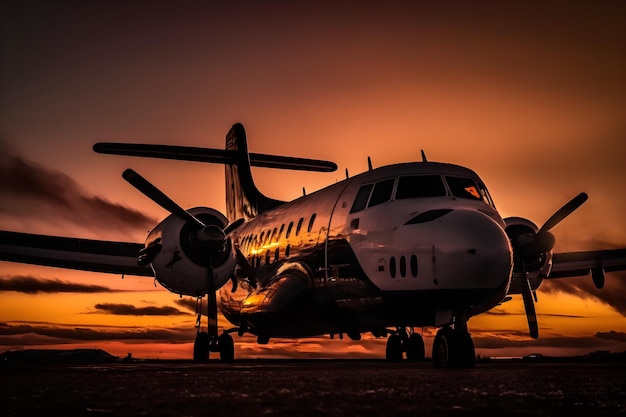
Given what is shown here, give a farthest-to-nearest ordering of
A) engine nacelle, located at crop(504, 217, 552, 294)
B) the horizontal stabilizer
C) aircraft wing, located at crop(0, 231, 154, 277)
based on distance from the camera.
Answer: the horizontal stabilizer → aircraft wing, located at crop(0, 231, 154, 277) → engine nacelle, located at crop(504, 217, 552, 294)

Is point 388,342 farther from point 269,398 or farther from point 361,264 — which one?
point 269,398

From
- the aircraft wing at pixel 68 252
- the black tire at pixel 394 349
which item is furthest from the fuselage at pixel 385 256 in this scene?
the aircraft wing at pixel 68 252

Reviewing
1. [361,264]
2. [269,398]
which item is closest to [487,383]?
[269,398]

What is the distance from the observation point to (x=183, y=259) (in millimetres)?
19672

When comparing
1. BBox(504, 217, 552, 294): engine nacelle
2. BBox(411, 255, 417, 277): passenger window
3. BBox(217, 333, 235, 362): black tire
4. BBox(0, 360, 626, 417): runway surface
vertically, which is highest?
BBox(504, 217, 552, 294): engine nacelle

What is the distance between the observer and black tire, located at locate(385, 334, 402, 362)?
2098 cm

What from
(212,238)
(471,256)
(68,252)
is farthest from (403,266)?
(68,252)

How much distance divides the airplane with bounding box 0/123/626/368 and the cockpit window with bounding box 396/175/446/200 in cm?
3

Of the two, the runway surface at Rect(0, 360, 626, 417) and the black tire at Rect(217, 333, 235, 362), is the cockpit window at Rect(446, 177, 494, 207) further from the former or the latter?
the black tire at Rect(217, 333, 235, 362)

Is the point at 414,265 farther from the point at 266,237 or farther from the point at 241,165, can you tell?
the point at 241,165

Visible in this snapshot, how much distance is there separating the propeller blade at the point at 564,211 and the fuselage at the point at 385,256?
1.49 meters

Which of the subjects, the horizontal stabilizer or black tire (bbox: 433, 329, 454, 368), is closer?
black tire (bbox: 433, 329, 454, 368)

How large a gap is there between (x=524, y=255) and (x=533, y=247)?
27 cm

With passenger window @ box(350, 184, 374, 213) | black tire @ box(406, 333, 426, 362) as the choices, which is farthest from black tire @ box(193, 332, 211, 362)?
Result: passenger window @ box(350, 184, 374, 213)
